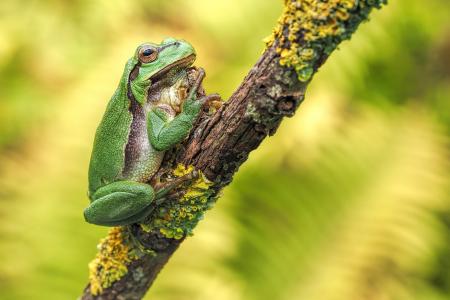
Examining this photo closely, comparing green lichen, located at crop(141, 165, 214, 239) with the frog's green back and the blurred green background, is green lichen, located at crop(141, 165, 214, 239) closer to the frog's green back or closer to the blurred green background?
the frog's green back

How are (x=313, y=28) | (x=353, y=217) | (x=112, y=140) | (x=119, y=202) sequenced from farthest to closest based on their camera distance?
(x=353, y=217), (x=112, y=140), (x=119, y=202), (x=313, y=28)

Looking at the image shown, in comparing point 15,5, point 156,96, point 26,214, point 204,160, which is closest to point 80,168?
point 26,214

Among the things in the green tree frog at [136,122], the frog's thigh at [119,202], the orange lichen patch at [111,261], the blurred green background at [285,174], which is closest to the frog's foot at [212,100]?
the green tree frog at [136,122]

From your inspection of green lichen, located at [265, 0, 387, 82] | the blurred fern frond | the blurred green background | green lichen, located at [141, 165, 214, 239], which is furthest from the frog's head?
the blurred fern frond

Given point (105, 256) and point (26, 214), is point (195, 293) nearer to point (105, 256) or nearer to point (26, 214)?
point (26, 214)

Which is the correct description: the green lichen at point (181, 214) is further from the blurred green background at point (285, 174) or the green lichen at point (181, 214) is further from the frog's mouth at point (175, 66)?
the blurred green background at point (285, 174)

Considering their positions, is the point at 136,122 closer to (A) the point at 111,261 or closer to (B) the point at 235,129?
(A) the point at 111,261

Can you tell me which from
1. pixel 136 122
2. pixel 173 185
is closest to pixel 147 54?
pixel 136 122
